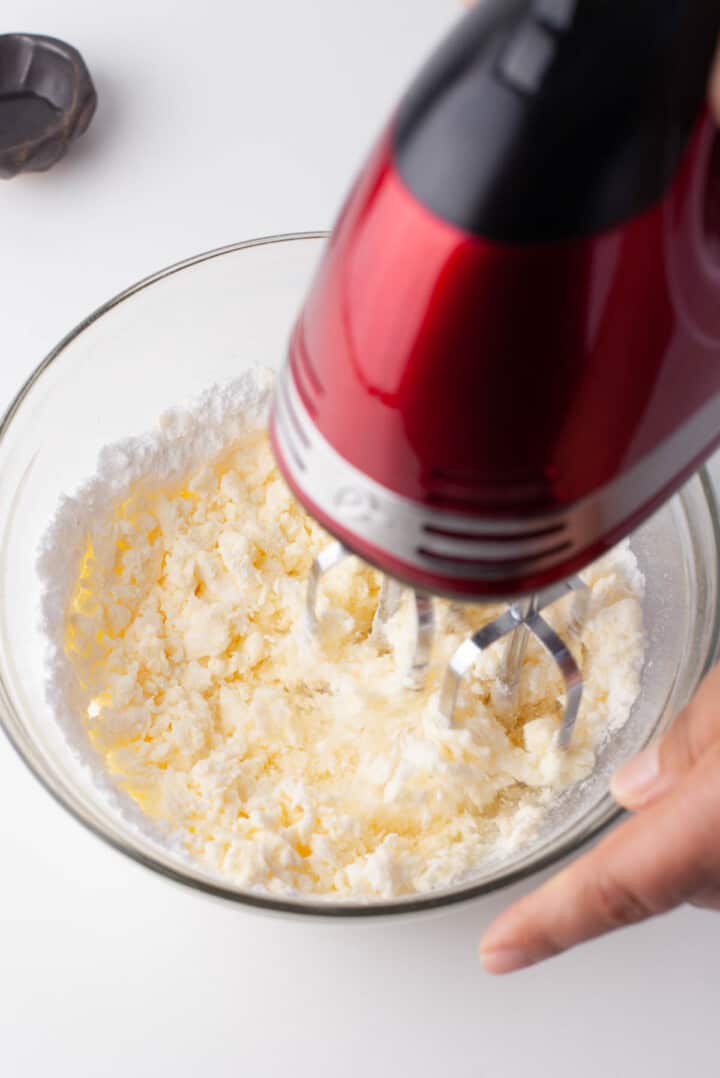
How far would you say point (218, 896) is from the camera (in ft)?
2.97

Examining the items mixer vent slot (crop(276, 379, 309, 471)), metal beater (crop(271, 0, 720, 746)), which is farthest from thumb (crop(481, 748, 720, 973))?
mixer vent slot (crop(276, 379, 309, 471))

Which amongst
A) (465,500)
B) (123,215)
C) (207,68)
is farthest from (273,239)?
(465,500)

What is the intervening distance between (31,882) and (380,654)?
38cm

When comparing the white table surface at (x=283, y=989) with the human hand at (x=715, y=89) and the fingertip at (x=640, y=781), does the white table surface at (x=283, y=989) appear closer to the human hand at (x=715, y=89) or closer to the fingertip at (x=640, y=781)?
the fingertip at (x=640, y=781)

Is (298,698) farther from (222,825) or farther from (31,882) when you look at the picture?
(31,882)

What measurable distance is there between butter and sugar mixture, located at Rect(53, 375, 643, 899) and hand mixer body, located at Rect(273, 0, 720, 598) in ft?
1.32

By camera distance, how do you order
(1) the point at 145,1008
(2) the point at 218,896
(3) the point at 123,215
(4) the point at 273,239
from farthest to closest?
(3) the point at 123,215 → (4) the point at 273,239 → (1) the point at 145,1008 → (2) the point at 218,896

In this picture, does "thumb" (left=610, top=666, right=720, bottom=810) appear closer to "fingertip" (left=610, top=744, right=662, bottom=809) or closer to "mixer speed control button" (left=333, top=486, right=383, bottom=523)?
"fingertip" (left=610, top=744, right=662, bottom=809)

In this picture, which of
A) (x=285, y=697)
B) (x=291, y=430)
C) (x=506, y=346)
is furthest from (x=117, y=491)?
(x=506, y=346)

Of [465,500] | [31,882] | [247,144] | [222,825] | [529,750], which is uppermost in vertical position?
[465,500]

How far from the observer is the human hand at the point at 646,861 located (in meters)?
0.77

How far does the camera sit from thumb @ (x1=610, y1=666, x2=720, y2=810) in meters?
0.85

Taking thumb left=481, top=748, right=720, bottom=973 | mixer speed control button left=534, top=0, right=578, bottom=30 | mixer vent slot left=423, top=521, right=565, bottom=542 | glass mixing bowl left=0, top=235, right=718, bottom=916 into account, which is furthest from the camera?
glass mixing bowl left=0, top=235, right=718, bottom=916

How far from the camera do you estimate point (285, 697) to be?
3.53ft
